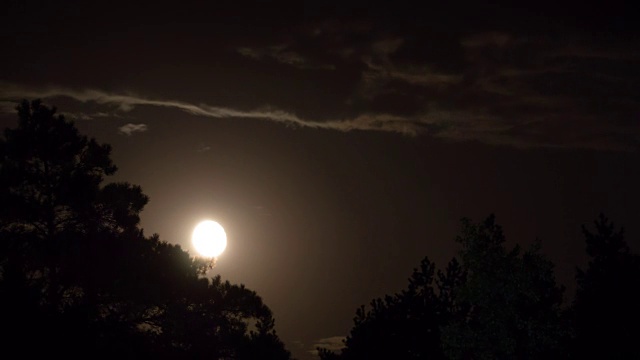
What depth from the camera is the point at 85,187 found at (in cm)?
2983

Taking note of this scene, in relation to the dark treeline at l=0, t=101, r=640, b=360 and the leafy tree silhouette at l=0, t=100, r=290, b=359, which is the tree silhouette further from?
the leafy tree silhouette at l=0, t=100, r=290, b=359

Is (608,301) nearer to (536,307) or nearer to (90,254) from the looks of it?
(536,307)

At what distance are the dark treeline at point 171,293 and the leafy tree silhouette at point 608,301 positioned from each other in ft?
0.13

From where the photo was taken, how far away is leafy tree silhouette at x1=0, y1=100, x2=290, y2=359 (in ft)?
93.6

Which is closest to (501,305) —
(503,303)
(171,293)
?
(503,303)

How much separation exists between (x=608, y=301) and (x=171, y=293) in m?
18.2

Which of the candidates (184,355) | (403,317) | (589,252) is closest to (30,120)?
(184,355)

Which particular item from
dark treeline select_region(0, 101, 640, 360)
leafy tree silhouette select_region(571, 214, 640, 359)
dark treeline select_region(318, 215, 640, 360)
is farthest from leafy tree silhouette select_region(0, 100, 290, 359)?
leafy tree silhouette select_region(571, 214, 640, 359)

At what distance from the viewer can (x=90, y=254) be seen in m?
29.5

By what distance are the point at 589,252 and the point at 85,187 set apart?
66.4 feet

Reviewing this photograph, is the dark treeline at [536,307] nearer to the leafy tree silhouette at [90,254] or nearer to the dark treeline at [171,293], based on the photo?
the dark treeline at [171,293]

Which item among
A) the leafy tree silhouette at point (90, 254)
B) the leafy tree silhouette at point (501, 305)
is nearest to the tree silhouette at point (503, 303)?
the leafy tree silhouette at point (501, 305)

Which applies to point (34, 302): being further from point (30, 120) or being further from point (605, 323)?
point (605, 323)

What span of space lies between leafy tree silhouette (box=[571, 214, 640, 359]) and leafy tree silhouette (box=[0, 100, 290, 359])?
1644 cm
